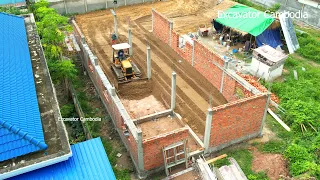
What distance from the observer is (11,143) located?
875 centimetres

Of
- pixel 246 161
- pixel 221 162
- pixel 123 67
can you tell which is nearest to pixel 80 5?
pixel 123 67

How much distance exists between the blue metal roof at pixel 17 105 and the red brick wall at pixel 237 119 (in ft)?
22.5

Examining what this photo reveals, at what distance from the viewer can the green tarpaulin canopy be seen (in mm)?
22531

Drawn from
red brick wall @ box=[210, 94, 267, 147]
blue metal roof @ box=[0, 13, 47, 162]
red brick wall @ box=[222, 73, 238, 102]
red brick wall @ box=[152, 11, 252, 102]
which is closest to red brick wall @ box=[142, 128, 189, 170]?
red brick wall @ box=[210, 94, 267, 147]

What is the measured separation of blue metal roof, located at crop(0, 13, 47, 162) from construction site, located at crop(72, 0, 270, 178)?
12.3 feet

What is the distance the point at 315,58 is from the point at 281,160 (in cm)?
1168

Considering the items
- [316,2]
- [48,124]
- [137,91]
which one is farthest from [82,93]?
[316,2]

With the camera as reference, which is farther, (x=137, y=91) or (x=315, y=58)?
(x=315, y=58)

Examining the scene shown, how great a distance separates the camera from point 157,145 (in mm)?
12227

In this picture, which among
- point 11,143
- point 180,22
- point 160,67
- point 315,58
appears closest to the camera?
point 11,143

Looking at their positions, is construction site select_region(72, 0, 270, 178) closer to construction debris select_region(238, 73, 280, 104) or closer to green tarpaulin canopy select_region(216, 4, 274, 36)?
construction debris select_region(238, 73, 280, 104)

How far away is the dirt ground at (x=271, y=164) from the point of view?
12.9m

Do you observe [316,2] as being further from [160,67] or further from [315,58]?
[160,67]

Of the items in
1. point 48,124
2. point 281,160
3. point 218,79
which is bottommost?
point 281,160
